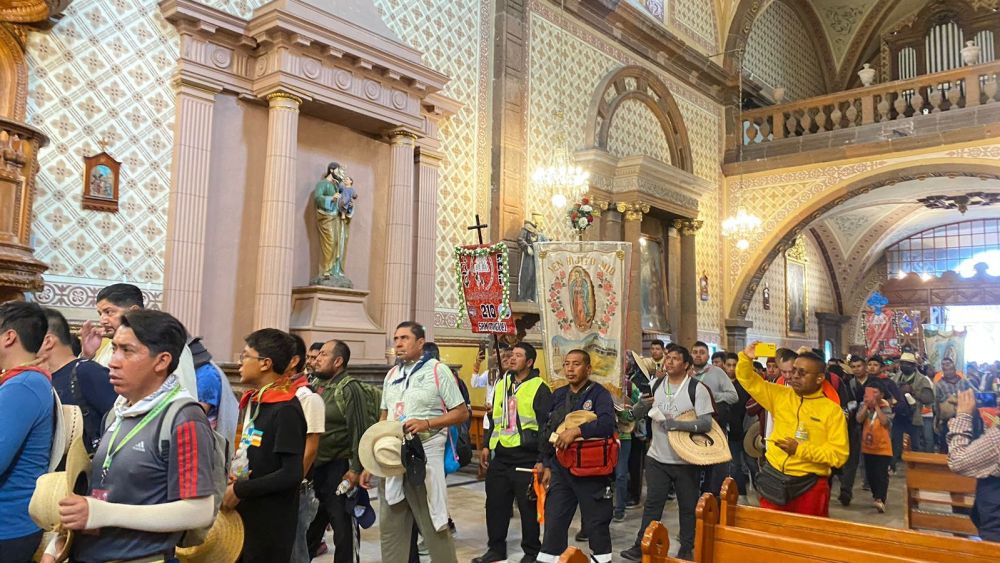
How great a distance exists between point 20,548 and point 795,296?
1809cm

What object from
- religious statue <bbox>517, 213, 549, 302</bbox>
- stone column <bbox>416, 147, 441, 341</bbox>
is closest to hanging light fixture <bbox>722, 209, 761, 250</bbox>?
religious statue <bbox>517, 213, 549, 302</bbox>

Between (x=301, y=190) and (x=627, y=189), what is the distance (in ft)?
18.9

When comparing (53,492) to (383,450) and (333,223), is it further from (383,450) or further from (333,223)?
(333,223)

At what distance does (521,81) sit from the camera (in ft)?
34.0

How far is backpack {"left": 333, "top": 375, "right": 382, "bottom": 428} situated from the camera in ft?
13.7

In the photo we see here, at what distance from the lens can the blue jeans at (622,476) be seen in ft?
21.0

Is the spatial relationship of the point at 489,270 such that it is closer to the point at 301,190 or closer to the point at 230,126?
the point at 301,190

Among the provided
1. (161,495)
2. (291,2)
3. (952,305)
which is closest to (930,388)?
(291,2)

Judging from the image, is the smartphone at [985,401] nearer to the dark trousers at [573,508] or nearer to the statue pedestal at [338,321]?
the dark trousers at [573,508]

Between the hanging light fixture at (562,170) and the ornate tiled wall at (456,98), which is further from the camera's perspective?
the hanging light fixture at (562,170)

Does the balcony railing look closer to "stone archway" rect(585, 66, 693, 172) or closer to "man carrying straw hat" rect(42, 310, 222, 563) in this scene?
"stone archway" rect(585, 66, 693, 172)

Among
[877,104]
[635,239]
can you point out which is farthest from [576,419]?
[877,104]

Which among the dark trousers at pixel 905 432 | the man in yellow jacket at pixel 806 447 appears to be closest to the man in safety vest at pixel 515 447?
the man in yellow jacket at pixel 806 447

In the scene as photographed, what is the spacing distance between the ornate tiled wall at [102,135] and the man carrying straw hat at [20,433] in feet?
13.1
